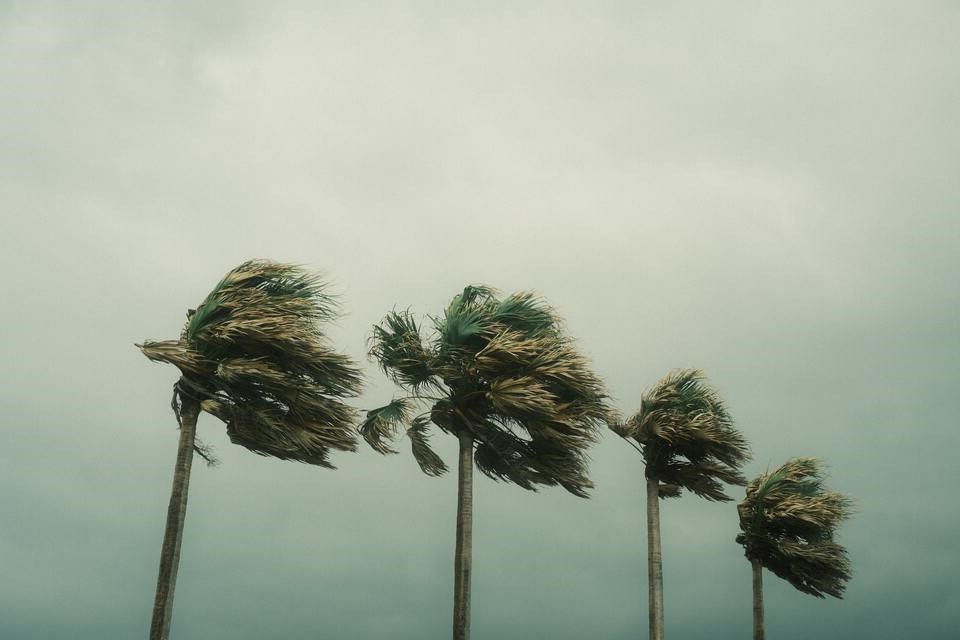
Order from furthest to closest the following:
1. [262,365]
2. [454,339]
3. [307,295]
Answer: [454,339] < [307,295] < [262,365]

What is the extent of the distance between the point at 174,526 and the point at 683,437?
11227mm

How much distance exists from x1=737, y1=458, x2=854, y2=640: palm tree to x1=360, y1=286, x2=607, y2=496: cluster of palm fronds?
8.58 meters

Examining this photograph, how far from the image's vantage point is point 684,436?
797 inches

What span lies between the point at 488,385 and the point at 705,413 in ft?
18.9

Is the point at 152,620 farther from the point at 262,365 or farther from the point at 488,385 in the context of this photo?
the point at 488,385

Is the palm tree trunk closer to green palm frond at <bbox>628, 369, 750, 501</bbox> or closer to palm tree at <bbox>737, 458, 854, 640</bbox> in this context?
green palm frond at <bbox>628, 369, 750, 501</bbox>

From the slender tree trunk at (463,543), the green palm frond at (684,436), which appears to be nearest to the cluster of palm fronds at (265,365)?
the slender tree trunk at (463,543)

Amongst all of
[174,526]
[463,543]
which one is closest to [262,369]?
[174,526]

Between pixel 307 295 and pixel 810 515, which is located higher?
pixel 307 295

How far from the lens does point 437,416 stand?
18.4 meters

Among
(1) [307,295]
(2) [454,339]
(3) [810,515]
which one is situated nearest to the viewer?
(1) [307,295]

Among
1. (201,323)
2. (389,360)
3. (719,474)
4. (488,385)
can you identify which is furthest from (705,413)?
(201,323)

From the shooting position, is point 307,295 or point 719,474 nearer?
point 307,295

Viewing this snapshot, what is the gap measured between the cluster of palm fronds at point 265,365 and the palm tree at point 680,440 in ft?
25.2
